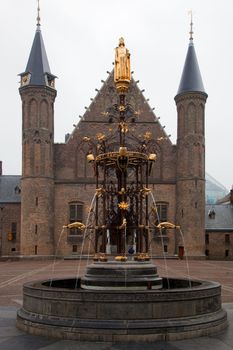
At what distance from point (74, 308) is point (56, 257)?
41.5 metres

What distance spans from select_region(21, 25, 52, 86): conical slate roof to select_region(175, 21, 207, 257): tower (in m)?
15.4

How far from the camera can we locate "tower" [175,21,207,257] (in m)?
52.2

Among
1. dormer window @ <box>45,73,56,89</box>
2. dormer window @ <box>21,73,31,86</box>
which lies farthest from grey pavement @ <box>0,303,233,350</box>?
dormer window @ <box>45,73,56,89</box>

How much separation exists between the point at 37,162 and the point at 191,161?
16919 mm

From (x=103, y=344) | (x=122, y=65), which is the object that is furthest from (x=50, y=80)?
(x=103, y=344)

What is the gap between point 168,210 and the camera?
176 ft

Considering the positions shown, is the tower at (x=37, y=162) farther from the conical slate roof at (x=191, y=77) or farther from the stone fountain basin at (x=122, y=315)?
the stone fountain basin at (x=122, y=315)

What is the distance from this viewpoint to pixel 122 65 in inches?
564

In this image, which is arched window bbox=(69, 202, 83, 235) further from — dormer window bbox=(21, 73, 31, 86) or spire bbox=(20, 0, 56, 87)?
dormer window bbox=(21, 73, 31, 86)

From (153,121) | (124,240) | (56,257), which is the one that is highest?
(153,121)

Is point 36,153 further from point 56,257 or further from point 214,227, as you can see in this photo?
point 214,227

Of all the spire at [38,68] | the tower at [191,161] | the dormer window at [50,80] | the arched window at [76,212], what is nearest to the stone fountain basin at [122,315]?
the tower at [191,161]

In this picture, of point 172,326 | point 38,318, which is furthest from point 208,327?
point 38,318

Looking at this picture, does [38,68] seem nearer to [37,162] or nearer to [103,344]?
[37,162]
